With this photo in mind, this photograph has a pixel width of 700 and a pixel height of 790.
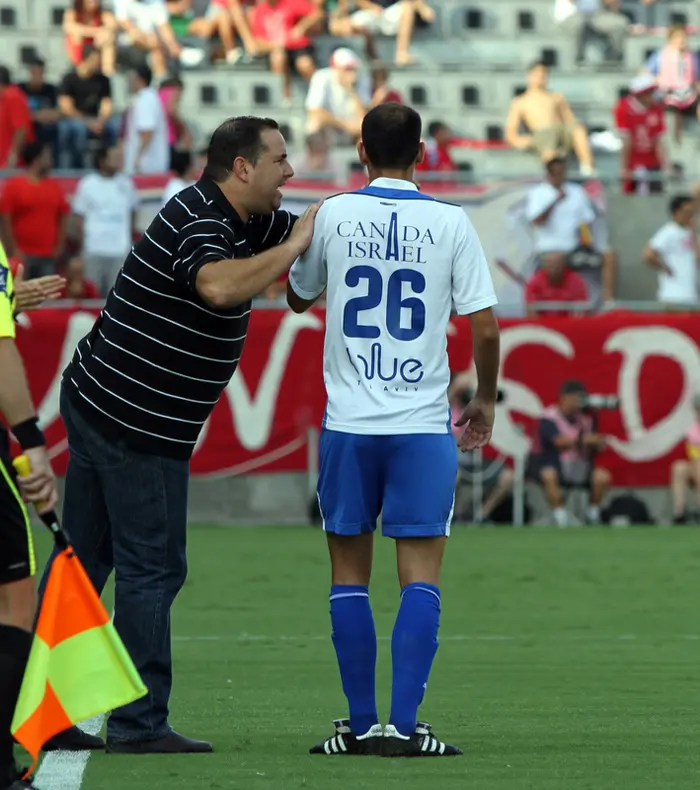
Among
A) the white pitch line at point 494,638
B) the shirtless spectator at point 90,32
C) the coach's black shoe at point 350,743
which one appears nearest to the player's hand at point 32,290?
the coach's black shoe at point 350,743

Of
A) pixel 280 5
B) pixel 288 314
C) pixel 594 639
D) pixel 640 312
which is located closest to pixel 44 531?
pixel 288 314

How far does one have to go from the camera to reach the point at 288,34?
2461 centimetres

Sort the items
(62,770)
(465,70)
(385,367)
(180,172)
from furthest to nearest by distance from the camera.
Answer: (465,70) → (180,172) → (385,367) → (62,770)

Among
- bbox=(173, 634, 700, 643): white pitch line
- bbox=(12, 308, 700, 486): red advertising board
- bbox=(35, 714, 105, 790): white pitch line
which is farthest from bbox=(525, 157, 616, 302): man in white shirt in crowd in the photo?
bbox=(35, 714, 105, 790): white pitch line

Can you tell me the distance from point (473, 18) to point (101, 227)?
32.5 feet

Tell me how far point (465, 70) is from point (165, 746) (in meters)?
20.2

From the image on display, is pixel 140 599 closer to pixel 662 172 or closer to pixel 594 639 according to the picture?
pixel 594 639

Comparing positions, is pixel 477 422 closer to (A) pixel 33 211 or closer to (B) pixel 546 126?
(A) pixel 33 211

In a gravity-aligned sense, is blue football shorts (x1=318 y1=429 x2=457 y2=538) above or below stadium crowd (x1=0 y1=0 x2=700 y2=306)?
→ above

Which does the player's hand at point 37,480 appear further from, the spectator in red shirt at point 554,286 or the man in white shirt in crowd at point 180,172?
the spectator in red shirt at point 554,286

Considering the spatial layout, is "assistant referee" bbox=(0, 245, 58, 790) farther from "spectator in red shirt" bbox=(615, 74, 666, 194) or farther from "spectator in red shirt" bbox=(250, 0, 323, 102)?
"spectator in red shirt" bbox=(250, 0, 323, 102)

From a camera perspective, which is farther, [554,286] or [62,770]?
[554,286]

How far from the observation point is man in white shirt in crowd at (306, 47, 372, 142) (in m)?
22.4

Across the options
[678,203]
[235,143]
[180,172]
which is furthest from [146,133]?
[235,143]
